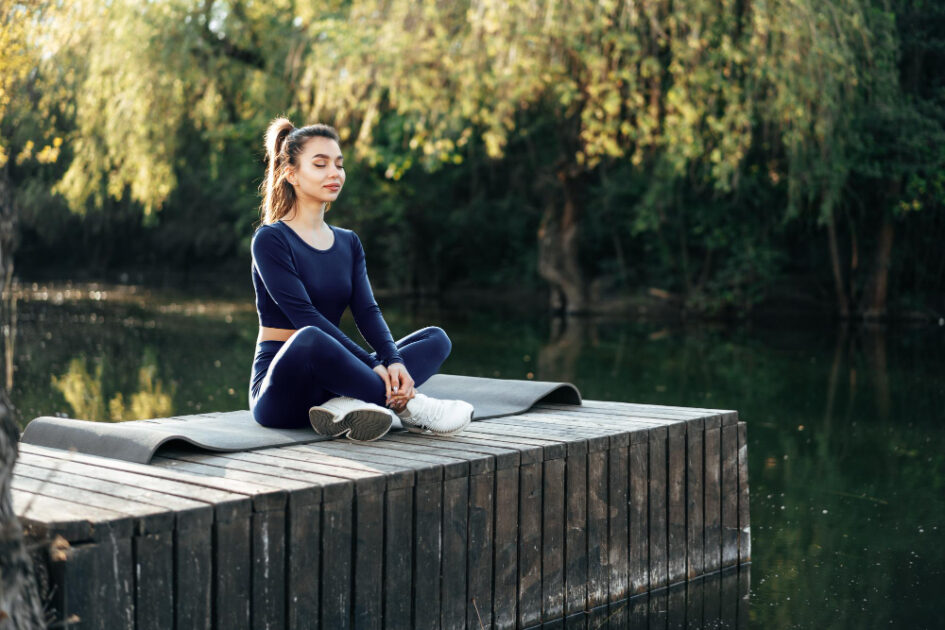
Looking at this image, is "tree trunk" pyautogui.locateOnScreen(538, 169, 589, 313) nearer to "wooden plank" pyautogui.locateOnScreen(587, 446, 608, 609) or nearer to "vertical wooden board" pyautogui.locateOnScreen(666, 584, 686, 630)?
"vertical wooden board" pyautogui.locateOnScreen(666, 584, 686, 630)

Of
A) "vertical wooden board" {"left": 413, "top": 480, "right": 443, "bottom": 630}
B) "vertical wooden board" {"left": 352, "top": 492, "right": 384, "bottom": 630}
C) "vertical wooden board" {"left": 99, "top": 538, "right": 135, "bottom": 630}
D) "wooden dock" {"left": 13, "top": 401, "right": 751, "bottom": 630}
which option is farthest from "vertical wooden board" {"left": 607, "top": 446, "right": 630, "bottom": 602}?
"vertical wooden board" {"left": 99, "top": 538, "right": 135, "bottom": 630}

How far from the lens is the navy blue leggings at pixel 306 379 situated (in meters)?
4.19

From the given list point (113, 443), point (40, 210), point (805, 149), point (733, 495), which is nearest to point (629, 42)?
point (805, 149)

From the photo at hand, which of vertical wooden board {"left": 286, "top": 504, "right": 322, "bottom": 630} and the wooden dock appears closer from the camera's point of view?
the wooden dock

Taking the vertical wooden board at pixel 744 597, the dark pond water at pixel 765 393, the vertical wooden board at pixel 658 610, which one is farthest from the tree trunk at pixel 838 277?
the vertical wooden board at pixel 658 610

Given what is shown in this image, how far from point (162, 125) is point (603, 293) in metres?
10.3

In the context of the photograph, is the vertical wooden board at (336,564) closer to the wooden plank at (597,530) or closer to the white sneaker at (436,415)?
the white sneaker at (436,415)

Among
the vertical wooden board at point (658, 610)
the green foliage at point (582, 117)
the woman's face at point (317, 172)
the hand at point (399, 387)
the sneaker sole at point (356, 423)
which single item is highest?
the green foliage at point (582, 117)

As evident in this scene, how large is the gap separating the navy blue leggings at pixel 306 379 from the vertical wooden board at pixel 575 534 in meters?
0.75

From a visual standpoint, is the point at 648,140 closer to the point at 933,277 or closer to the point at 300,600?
the point at 933,277

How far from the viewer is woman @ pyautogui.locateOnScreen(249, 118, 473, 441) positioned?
4.21 meters

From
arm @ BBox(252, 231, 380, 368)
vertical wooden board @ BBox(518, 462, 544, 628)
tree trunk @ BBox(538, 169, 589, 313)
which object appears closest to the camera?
vertical wooden board @ BBox(518, 462, 544, 628)

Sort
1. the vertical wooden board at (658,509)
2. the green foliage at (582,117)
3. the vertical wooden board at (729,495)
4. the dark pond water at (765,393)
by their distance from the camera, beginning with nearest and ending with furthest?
the vertical wooden board at (658,509) < the dark pond water at (765,393) < the vertical wooden board at (729,495) < the green foliage at (582,117)

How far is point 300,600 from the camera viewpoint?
130 inches
